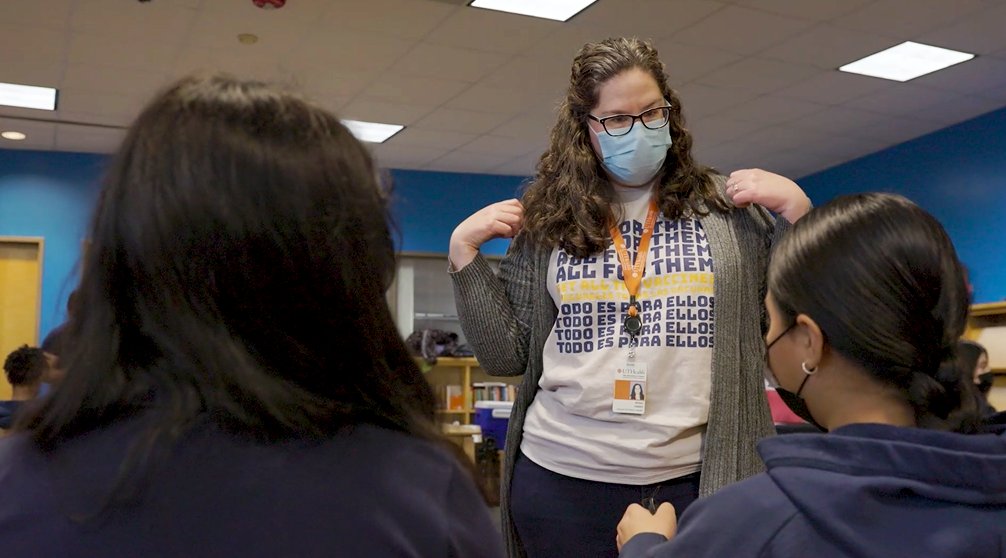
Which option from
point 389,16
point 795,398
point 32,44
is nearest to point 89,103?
point 32,44

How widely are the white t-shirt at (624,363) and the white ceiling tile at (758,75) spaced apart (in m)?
4.33

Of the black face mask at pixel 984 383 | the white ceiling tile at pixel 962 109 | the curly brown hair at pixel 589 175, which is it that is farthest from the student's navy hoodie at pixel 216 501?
the white ceiling tile at pixel 962 109

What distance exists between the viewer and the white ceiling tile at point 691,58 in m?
5.30

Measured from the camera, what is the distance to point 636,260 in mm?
1593

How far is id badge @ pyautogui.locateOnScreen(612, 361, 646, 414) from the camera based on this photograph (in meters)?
1.49

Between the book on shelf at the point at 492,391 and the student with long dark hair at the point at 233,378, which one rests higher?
the student with long dark hair at the point at 233,378

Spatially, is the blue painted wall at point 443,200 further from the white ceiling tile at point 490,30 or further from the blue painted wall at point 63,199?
the white ceiling tile at point 490,30

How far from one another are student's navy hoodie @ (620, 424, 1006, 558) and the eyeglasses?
0.83 metres

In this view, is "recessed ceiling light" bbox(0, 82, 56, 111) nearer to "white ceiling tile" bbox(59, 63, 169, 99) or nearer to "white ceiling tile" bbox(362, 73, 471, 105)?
"white ceiling tile" bbox(59, 63, 169, 99)

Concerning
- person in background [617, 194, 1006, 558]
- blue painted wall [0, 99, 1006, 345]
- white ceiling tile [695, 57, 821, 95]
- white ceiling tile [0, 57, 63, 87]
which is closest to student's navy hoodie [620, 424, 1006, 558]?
person in background [617, 194, 1006, 558]

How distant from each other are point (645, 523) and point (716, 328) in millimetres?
382

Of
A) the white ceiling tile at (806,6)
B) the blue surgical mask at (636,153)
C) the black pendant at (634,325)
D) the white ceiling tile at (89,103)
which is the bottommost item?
the black pendant at (634,325)

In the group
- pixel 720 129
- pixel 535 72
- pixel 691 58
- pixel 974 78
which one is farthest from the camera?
pixel 720 129

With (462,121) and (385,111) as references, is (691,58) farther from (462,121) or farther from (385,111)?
(385,111)
